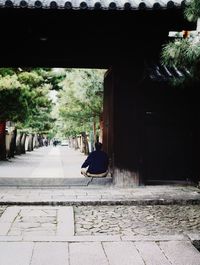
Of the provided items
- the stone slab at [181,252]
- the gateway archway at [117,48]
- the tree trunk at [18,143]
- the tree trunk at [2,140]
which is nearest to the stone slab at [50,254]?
the stone slab at [181,252]

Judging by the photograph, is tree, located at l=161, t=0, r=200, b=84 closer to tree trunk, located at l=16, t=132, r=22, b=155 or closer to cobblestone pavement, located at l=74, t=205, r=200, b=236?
cobblestone pavement, located at l=74, t=205, r=200, b=236

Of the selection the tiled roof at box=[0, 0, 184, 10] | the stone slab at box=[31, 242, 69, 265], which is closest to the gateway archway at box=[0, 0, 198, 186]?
the tiled roof at box=[0, 0, 184, 10]

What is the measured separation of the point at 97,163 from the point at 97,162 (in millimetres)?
65

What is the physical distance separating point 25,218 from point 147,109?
19.8ft

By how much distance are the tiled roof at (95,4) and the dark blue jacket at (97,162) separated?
483 cm

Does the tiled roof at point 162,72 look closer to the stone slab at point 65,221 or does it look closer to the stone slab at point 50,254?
the stone slab at point 65,221

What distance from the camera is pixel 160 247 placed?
660 centimetres

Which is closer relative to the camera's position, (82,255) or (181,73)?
(82,255)

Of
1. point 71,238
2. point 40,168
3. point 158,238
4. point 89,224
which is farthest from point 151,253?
point 40,168

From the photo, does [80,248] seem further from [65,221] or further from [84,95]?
[84,95]

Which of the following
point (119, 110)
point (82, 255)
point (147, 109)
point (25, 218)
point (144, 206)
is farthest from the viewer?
point (147, 109)

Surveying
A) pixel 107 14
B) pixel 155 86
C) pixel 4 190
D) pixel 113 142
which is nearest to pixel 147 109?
pixel 155 86

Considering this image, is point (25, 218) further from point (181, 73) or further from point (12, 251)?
point (181, 73)

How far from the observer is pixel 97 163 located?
1372 cm
